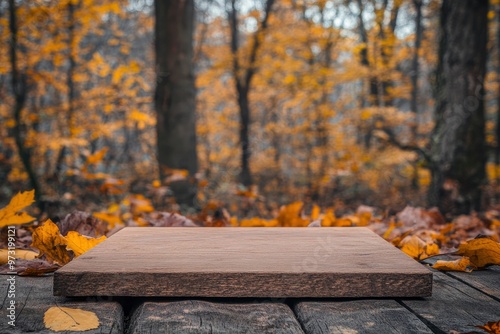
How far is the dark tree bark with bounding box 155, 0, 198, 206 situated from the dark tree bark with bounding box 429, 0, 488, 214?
8.23 ft

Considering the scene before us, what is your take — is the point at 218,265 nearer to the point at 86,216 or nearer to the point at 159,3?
the point at 86,216

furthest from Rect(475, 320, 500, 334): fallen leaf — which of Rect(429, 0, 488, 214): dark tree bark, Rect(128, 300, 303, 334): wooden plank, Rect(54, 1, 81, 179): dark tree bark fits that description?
Rect(54, 1, 81, 179): dark tree bark

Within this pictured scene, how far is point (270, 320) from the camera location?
826 mm

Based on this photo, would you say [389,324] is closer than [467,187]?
Yes

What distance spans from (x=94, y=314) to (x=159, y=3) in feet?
13.6

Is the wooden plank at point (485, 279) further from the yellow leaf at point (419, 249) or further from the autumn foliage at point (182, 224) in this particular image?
the yellow leaf at point (419, 249)

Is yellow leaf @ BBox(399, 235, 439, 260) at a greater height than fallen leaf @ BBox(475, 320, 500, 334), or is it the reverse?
fallen leaf @ BBox(475, 320, 500, 334)

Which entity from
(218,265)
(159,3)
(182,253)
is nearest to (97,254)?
(182,253)

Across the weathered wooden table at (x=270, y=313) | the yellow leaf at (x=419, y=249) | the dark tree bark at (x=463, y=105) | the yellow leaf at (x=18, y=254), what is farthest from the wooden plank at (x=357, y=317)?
the dark tree bark at (x=463, y=105)

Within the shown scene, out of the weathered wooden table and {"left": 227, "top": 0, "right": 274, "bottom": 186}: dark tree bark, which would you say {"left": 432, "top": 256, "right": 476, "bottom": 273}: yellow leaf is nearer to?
the weathered wooden table

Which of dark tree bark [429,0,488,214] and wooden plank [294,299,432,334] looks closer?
wooden plank [294,299,432,334]

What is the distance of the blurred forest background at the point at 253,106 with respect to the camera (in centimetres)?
355

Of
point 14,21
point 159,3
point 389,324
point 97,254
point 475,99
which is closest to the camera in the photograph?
point 389,324

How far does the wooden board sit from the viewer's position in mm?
910
